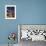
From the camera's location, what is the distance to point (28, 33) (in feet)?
13.2

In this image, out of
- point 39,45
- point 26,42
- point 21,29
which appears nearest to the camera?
point 39,45

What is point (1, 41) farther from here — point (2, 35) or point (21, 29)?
point (21, 29)

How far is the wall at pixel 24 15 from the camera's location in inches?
Answer: 166

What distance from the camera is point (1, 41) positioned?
4207mm

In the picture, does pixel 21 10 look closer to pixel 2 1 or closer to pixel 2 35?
pixel 2 1

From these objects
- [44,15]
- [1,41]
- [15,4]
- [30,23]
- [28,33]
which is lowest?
[1,41]

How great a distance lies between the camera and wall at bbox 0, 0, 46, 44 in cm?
421

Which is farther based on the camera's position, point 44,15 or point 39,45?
point 44,15

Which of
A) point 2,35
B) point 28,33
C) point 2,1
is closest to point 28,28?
point 28,33

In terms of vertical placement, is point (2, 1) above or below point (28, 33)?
above

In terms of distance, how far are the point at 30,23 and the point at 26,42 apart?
68 centimetres

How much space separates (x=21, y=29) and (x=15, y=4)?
856 millimetres

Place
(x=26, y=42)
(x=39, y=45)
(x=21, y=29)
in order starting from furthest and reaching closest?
(x=21, y=29)
(x=26, y=42)
(x=39, y=45)

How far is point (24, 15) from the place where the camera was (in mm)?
4219
